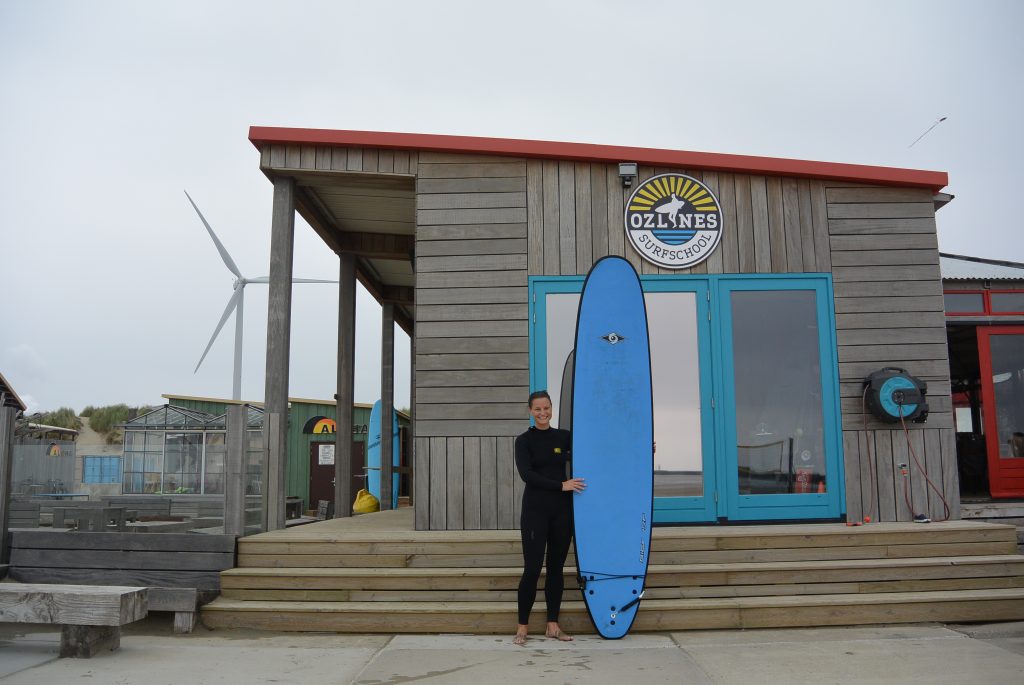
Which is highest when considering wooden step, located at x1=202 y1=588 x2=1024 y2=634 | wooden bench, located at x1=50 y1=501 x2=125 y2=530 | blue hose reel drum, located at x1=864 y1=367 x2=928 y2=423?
blue hose reel drum, located at x1=864 y1=367 x2=928 y2=423

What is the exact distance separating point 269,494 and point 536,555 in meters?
2.60

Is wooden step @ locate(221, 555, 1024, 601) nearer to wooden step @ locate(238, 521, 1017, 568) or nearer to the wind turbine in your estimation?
wooden step @ locate(238, 521, 1017, 568)

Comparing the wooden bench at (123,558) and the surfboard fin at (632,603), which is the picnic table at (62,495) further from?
the surfboard fin at (632,603)

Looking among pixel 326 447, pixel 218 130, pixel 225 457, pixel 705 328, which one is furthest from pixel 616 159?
pixel 218 130

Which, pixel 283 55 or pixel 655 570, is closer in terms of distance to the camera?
pixel 655 570

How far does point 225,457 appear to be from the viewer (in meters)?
5.43

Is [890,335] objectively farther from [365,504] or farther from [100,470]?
[100,470]

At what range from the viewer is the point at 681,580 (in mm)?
4984

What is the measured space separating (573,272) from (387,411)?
509 centimetres

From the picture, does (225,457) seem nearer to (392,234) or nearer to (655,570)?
(655,570)

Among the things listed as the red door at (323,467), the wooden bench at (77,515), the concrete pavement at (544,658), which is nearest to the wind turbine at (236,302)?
the red door at (323,467)

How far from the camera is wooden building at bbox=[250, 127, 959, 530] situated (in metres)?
6.10

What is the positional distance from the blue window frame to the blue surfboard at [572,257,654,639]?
31.3 feet

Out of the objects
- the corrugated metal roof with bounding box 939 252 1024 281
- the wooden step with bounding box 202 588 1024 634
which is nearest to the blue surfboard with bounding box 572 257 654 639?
the wooden step with bounding box 202 588 1024 634
